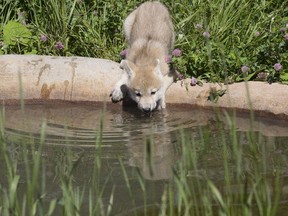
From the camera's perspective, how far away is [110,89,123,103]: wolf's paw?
323 inches

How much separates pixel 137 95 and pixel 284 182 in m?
2.96

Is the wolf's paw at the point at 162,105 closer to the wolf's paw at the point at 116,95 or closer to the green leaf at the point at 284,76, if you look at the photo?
the wolf's paw at the point at 116,95

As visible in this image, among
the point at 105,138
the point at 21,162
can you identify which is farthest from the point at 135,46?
the point at 21,162

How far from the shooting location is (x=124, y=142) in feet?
22.5

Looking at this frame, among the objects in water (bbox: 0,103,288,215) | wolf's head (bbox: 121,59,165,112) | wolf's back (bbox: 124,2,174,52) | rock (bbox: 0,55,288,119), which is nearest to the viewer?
water (bbox: 0,103,288,215)

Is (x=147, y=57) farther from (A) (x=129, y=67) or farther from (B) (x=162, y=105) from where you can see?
(B) (x=162, y=105)

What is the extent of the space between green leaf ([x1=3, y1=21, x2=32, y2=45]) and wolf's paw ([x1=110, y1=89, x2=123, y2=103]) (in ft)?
5.38

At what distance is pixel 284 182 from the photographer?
219 inches

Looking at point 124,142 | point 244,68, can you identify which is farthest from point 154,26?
point 124,142

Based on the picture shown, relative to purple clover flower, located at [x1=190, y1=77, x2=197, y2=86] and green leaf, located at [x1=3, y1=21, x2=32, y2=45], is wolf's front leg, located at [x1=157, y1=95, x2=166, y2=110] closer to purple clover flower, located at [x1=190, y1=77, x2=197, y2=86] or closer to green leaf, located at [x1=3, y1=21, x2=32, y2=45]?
purple clover flower, located at [x1=190, y1=77, x2=197, y2=86]

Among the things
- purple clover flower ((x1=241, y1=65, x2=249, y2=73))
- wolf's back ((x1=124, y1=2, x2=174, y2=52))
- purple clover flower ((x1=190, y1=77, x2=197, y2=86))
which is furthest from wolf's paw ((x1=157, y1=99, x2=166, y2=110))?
wolf's back ((x1=124, y1=2, x2=174, y2=52))

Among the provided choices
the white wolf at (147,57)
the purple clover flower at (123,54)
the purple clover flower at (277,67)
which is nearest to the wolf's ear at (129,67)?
the white wolf at (147,57)

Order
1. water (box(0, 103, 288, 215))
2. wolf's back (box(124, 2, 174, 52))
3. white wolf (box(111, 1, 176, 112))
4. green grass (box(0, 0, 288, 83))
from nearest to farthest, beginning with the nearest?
water (box(0, 103, 288, 215))
white wolf (box(111, 1, 176, 112))
green grass (box(0, 0, 288, 83))
wolf's back (box(124, 2, 174, 52))

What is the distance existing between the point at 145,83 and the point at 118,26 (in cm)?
142
